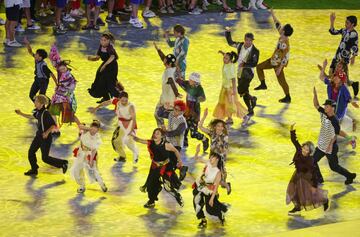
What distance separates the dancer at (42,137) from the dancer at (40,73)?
277 centimetres

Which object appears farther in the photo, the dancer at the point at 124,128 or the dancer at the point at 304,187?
the dancer at the point at 124,128

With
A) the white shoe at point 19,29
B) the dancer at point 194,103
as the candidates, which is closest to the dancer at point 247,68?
the dancer at point 194,103

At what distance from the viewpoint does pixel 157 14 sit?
30.1 meters

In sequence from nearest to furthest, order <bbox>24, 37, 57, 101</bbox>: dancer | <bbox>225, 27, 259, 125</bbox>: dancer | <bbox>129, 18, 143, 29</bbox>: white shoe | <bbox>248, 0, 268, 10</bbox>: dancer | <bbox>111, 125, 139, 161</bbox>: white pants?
1. <bbox>111, 125, 139, 161</bbox>: white pants
2. <bbox>24, 37, 57, 101</bbox>: dancer
3. <bbox>225, 27, 259, 125</bbox>: dancer
4. <bbox>129, 18, 143, 29</bbox>: white shoe
5. <bbox>248, 0, 268, 10</bbox>: dancer

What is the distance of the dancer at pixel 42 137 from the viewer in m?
18.5

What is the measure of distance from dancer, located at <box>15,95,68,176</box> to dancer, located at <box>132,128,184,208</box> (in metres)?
1.97

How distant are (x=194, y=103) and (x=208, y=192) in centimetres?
412

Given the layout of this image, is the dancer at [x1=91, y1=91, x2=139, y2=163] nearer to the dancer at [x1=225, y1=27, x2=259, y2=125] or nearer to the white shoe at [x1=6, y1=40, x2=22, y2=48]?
the dancer at [x1=225, y1=27, x2=259, y2=125]

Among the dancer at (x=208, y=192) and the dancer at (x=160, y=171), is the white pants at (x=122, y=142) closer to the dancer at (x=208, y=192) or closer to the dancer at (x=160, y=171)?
the dancer at (x=160, y=171)

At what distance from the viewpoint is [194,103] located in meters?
20.6

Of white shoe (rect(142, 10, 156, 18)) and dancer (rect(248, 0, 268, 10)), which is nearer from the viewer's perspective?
white shoe (rect(142, 10, 156, 18))

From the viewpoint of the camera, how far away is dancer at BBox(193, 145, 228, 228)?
16.6 m

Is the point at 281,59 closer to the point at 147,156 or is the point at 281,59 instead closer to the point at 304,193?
the point at 147,156

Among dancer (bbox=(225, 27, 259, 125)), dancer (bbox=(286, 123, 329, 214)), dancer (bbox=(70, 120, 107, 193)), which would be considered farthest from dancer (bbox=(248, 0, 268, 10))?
dancer (bbox=(286, 123, 329, 214))
